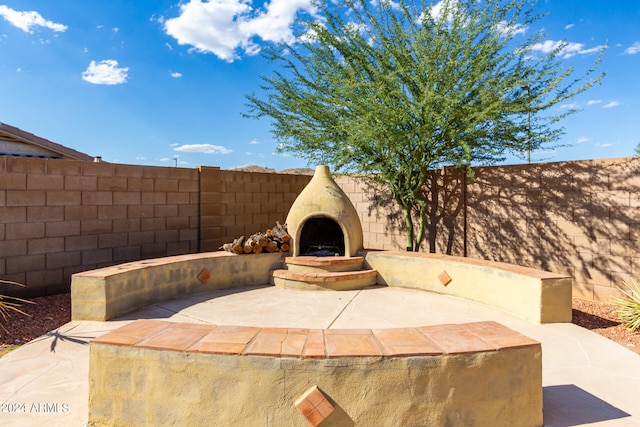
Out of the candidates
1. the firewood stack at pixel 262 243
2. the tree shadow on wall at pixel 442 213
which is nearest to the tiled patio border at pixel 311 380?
the firewood stack at pixel 262 243

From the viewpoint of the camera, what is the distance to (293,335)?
2.86 metres

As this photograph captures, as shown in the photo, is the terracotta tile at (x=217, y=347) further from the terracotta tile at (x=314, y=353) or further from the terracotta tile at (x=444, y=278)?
the terracotta tile at (x=444, y=278)

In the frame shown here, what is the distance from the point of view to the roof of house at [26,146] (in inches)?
399

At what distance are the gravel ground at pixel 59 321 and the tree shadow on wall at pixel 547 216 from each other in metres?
0.80

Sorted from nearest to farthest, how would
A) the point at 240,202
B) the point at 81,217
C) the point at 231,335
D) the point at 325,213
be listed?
the point at 231,335 → the point at 81,217 → the point at 325,213 → the point at 240,202

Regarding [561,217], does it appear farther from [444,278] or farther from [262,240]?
[262,240]

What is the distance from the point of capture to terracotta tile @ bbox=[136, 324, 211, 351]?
2.61m

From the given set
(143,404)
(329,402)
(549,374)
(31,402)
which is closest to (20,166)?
(31,402)

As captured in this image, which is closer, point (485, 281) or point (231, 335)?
point (231, 335)

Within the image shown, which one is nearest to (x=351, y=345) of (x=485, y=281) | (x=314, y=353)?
(x=314, y=353)

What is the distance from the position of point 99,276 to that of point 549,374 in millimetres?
5573

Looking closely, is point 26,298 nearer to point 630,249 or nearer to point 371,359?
point 371,359

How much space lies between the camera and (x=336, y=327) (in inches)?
188

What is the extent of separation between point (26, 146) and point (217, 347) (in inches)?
473
